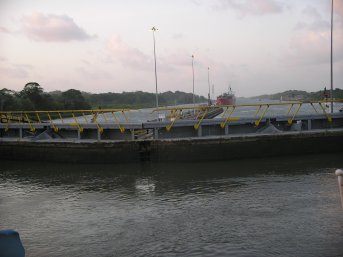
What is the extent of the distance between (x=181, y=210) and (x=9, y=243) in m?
5.36

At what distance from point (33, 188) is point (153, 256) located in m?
8.22

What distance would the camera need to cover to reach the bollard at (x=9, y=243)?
4668 millimetres

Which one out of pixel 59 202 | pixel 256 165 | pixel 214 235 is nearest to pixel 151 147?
pixel 256 165

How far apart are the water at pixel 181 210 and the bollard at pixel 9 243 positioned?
2.26 m

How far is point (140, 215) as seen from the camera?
926 cm

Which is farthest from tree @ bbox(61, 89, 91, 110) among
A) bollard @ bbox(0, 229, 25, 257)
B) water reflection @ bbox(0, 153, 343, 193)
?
bollard @ bbox(0, 229, 25, 257)

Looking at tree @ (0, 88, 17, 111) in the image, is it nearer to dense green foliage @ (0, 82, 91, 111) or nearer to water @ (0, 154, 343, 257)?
dense green foliage @ (0, 82, 91, 111)

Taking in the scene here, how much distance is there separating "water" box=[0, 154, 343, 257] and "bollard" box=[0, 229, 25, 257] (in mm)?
2261

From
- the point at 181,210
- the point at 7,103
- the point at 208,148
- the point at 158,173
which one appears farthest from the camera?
the point at 7,103

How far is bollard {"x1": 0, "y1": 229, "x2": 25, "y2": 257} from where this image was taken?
4668 millimetres

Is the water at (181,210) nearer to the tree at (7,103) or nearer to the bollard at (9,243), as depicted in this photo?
the bollard at (9,243)

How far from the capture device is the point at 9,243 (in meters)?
4.71

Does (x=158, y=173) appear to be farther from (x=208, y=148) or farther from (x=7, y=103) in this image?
(x=7, y=103)

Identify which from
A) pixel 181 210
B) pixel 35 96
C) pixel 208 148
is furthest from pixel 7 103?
pixel 181 210
